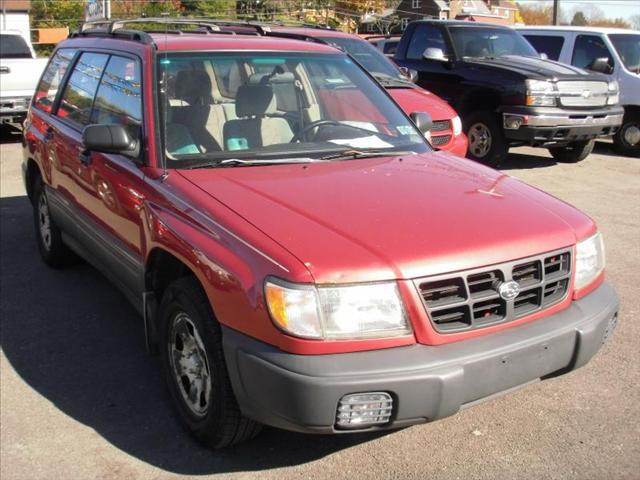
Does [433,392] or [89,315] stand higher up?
[433,392]

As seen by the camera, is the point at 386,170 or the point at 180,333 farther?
the point at 386,170

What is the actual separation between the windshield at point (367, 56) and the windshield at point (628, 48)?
15.0 ft

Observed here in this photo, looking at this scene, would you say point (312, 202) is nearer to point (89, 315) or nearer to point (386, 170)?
point (386, 170)

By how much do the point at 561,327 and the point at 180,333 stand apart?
1.70 metres

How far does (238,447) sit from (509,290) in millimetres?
1435

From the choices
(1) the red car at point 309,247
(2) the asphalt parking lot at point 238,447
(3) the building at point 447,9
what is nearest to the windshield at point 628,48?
(2) the asphalt parking lot at point 238,447

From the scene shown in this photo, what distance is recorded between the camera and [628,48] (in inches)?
475

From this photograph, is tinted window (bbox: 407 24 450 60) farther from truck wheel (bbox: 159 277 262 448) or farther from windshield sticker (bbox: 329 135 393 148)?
truck wheel (bbox: 159 277 262 448)

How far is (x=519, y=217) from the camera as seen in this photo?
3281 millimetres

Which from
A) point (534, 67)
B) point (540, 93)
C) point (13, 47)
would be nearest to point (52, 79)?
point (540, 93)

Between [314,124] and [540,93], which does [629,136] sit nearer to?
[540,93]

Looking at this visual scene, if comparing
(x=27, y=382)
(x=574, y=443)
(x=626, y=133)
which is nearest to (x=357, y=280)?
(x=574, y=443)

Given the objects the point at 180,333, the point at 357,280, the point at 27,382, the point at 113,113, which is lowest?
the point at 27,382

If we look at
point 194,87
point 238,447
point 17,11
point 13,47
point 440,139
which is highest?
point 17,11
